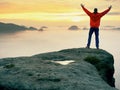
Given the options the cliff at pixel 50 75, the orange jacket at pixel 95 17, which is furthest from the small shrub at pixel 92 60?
the orange jacket at pixel 95 17

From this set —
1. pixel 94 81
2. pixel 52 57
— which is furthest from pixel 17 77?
pixel 52 57

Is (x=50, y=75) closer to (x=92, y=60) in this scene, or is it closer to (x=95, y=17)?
(x=92, y=60)

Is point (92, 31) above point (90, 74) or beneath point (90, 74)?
above

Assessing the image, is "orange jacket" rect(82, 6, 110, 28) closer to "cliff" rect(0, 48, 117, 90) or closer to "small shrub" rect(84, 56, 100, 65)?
"small shrub" rect(84, 56, 100, 65)

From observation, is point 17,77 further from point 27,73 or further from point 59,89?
point 59,89

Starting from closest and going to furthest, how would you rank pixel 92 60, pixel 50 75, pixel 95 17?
pixel 50 75
pixel 92 60
pixel 95 17

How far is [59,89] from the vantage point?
925 inches

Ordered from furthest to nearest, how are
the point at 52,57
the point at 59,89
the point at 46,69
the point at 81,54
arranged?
the point at 81,54
the point at 52,57
the point at 46,69
the point at 59,89

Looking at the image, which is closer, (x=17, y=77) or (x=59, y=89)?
(x=59, y=89)

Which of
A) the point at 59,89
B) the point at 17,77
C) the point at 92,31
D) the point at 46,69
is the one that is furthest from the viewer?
the point at 92,31

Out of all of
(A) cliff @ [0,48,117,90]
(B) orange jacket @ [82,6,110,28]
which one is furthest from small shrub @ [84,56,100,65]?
(B) orange jacket @ [82,6,110,28]

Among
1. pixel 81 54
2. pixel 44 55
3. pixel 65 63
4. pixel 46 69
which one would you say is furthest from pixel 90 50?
pixel 46 69

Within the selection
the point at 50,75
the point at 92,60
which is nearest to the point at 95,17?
the point at 92,60

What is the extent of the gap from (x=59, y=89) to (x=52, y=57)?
1155 centimetres
